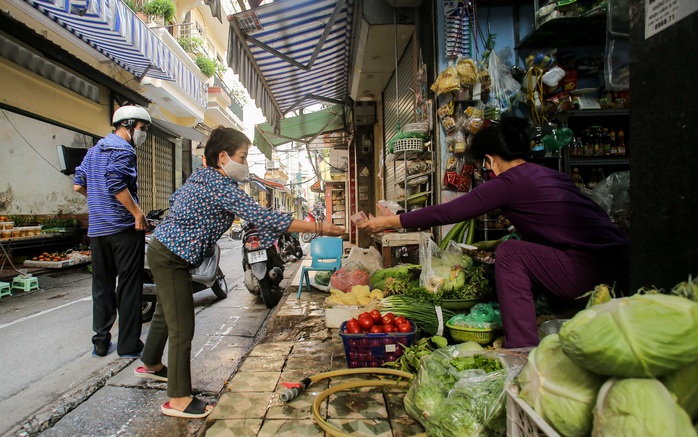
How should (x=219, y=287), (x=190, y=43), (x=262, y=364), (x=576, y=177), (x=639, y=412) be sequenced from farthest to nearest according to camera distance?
(x=190, y=43), (x=219, y=287), (x=576, y=177), (x=262, y=364), (x=639, y=412)

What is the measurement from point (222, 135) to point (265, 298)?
3.50 meters

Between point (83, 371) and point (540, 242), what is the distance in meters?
3.85

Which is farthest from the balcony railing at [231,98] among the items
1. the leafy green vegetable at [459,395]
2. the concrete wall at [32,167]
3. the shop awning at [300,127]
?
the leafy green vegetable at [459,395]

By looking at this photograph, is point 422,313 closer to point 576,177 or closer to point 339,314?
point 339,314

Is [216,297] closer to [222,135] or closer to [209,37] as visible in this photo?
[222,135]

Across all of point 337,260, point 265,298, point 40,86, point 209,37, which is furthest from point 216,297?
point 209,37

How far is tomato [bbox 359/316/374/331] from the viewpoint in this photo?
9.52 feet

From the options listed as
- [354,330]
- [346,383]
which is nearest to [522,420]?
A: [346,383]

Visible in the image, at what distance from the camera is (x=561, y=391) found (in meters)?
1.18

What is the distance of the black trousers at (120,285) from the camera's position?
3669mm

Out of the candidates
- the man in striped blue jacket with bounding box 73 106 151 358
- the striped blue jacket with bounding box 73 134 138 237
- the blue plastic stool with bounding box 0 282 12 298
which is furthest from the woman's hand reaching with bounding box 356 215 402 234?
the blue plastic stool with bounding box 0 282 12 298

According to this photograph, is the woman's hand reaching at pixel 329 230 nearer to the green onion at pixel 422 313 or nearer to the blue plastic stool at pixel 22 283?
the green onion at pixel 422 313

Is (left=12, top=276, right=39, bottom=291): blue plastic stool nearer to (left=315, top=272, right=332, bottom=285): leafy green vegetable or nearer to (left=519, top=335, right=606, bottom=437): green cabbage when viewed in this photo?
(left=315, top=272, right=332, bottom=285): leafy green vegetable

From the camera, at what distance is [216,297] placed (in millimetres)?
6496
